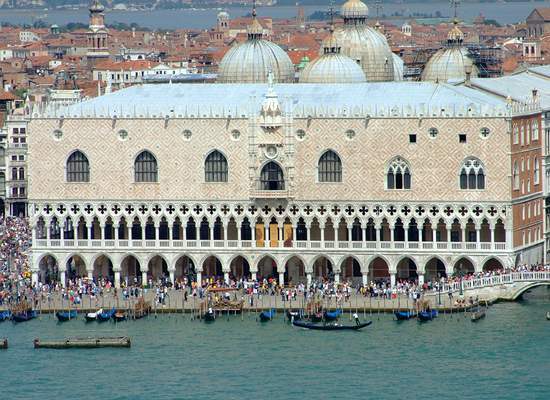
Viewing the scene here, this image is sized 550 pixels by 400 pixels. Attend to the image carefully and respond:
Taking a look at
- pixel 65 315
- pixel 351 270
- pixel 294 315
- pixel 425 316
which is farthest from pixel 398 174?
pixel 65 315

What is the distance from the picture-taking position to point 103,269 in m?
104

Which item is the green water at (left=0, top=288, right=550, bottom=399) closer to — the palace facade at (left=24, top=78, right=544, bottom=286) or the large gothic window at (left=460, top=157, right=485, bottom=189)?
the large gothic window at (left=460, top=157, right=485, bottom=189)

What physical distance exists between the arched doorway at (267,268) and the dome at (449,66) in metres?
15.0

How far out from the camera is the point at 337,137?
100 m

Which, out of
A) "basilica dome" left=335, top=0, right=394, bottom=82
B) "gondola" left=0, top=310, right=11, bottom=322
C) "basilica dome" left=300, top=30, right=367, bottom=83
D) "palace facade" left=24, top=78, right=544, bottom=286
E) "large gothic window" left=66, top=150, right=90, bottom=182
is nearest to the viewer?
"gondola" left=0, top=310, right=11, bottom=322

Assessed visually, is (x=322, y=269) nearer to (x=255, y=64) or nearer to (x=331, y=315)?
(x=331, y=315)

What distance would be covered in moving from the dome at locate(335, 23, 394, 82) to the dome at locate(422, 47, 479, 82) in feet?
5.79

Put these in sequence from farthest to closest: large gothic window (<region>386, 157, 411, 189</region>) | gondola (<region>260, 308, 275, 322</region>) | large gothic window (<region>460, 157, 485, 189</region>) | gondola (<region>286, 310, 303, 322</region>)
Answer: large gothic window (<region>386, 157, 411, 189</region>) → large gothic window (<region>460, 157, 485, 189</region>) → gondola (<region>260, 308, 275, 322</region>) → gondola (<region>286, 310, 303, 322</region>)

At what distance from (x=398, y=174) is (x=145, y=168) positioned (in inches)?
402

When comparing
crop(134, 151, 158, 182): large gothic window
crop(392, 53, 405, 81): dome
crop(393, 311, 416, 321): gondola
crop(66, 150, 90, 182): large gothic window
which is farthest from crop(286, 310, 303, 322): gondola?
crop(392, 53, 405, 81): dome

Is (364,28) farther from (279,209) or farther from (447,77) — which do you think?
(279,209)

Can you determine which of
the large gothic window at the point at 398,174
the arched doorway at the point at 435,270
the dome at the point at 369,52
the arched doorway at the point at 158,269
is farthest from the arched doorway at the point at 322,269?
the dome at the point at 369,52

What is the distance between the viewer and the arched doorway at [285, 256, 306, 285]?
102 m

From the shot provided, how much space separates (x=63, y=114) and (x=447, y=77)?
19.4 m
